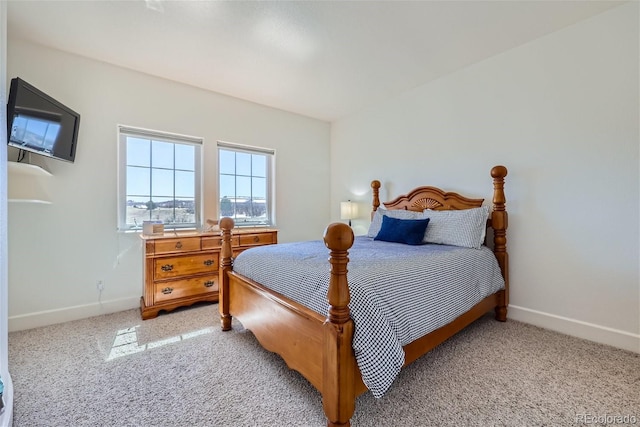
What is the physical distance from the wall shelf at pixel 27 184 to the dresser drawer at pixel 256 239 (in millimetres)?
1715

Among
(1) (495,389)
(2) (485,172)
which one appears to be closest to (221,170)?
(2) (485,172)

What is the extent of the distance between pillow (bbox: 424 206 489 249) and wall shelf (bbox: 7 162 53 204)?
→ 3.39 meters

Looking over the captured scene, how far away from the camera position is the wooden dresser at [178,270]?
2574 millimetres

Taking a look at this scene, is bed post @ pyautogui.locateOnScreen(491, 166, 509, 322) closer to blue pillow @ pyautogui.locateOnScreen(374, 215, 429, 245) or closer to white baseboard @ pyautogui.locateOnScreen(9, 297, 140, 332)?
blue pillow @ pyautogui.locateOnScreen(374, 215, 429, 245)

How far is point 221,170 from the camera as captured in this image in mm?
3467

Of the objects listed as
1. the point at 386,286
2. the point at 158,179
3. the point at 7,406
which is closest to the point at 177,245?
the point at 158,179

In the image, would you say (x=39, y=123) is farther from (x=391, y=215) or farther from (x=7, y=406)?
(x=391, y=215)

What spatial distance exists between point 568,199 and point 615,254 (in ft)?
1.63

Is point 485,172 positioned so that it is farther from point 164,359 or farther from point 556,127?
point 164,359

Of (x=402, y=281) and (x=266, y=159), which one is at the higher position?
(x=266, y=159)

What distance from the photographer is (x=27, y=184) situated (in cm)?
231

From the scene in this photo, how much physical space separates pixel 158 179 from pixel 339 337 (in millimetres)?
2808

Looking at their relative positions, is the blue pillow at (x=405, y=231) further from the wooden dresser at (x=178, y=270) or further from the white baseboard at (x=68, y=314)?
the white baseboard at (x=68, y=314)

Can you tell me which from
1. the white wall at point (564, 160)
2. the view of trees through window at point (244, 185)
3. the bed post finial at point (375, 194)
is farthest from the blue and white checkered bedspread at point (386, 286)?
the view of trees through window at point (244, 185)
